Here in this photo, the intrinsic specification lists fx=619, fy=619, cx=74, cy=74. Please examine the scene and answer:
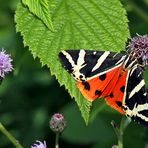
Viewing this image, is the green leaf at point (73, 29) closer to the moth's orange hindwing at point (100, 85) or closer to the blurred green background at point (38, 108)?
the moth's orange hindwing at point (100, 85)

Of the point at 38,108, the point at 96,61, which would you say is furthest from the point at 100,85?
the point at 38,108

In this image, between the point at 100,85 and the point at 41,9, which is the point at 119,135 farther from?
the point at 41,9

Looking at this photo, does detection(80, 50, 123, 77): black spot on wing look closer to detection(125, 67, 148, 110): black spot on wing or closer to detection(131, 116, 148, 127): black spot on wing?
detection(125, 67, 148, 110): black spot on wing

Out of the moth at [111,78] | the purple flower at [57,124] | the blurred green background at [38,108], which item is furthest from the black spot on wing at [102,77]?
the blurred green background at [38,108]

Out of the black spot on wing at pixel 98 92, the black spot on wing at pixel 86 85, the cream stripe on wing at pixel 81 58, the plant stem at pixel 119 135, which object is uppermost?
the cream stripe on wing at pixel 81 58

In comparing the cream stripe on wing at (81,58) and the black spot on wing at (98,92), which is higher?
the cream stripe on wing at (81,58)

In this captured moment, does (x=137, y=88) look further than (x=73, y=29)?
No
